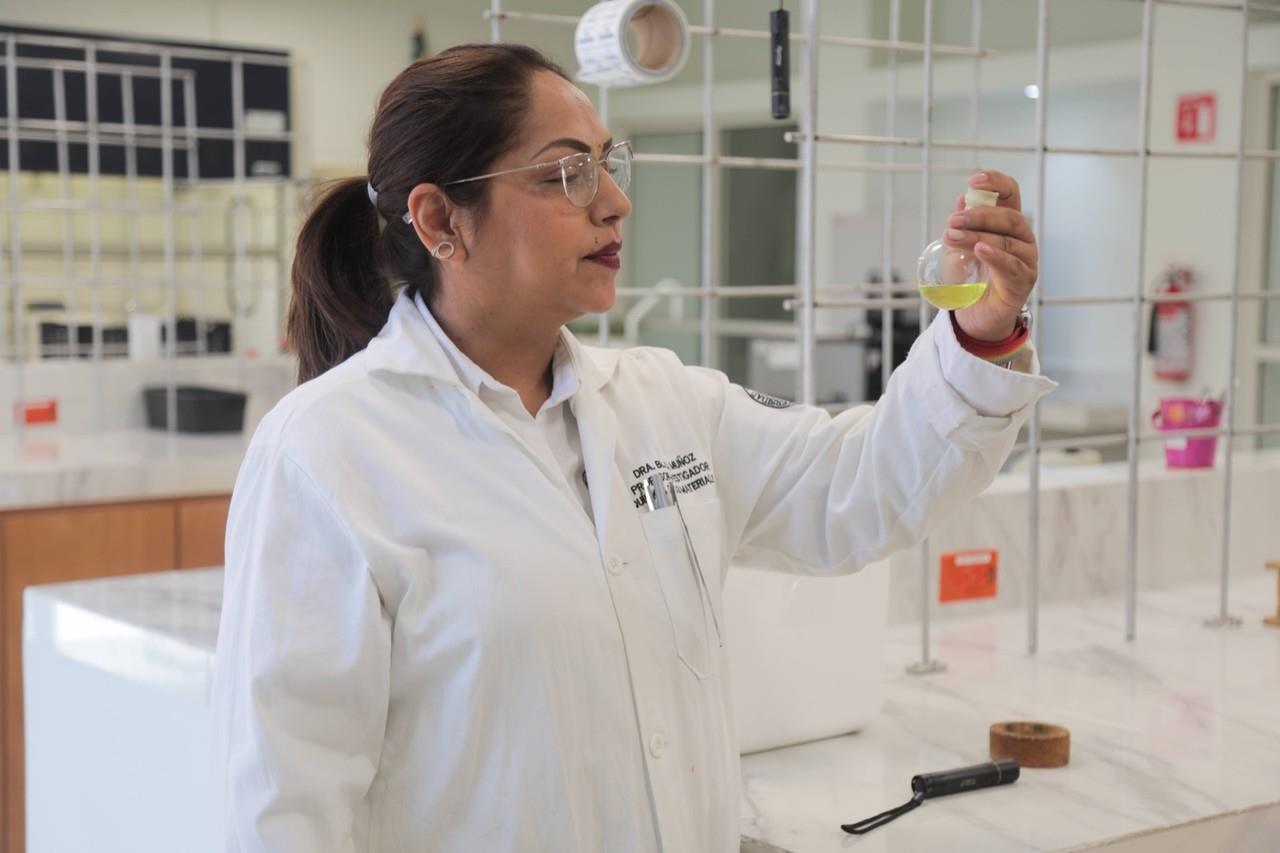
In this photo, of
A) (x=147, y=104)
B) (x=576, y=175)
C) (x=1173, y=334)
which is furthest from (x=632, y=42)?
(x=147, y=104)

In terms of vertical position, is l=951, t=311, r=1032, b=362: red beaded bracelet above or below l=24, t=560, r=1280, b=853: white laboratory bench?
above

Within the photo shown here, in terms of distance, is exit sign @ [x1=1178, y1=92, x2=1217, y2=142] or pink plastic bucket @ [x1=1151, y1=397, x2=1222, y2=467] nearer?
pink plastic bucket @ [x1=1151, y1=397, x2=1222, y2=467]

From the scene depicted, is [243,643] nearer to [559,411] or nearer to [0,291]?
[559,411]

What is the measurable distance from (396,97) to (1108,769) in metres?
1.07

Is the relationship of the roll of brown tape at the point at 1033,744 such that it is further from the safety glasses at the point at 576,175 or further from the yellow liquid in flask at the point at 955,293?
the safety glasses at the point at 576,175

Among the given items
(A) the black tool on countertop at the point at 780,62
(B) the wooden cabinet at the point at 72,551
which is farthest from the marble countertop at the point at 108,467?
(A) the black tool on countertop at the point at 780,62

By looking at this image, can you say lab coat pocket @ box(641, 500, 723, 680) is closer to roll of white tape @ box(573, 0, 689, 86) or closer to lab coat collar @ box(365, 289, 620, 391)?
lab coat collar @ box(365, 289, 620, 391)

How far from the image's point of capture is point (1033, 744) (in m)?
1.64

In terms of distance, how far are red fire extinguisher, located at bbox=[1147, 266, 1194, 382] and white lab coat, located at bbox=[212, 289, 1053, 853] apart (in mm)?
4499

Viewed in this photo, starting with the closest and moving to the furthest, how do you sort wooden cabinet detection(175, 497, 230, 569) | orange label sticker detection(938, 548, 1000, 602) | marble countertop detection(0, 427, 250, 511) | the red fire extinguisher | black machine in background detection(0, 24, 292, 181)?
orange label sticker detection(938, 548, 1000, 602) → marble countertop detection(0, 427, 250, 511) → wooden cabinet detection(175, 497, 230, 569) → the red fire extinguisher → black machine in background detection(0, 24, 292, 181)

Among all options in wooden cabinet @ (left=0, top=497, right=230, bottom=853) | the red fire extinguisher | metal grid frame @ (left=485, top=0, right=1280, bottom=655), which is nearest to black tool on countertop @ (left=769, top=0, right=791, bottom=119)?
metal grid frame @ (left=485, top=0, right=1280, bottom=655)

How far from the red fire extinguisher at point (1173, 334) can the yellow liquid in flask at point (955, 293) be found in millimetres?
4568

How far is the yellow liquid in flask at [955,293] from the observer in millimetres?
1254

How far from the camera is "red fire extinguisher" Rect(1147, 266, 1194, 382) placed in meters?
5.55
